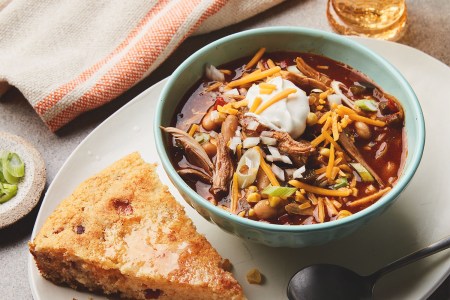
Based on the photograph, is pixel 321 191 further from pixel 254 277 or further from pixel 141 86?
pixel 141 86

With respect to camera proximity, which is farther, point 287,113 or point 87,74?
point 87,74

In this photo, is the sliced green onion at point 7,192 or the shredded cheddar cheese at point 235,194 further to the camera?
the sliced green onion at point 7,192

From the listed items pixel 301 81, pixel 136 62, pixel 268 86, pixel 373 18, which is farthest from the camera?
pixel 373 18

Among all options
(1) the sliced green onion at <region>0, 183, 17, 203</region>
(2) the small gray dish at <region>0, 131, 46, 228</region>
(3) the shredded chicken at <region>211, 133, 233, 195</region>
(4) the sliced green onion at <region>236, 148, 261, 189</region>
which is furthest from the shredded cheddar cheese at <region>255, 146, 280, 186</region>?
(1) the sliced green onion at <region>0, 183, 17, 203</region>

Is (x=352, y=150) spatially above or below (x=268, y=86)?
below

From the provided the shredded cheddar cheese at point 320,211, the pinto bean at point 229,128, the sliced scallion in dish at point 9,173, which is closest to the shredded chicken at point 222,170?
the pinto bean at point 229,128

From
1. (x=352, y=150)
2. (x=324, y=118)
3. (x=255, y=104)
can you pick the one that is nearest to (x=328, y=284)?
(x=352, y=150)

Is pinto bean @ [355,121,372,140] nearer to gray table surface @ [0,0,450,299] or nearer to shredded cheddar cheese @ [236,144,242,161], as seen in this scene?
shredded cheddar cheese @ [236,144,242,161]

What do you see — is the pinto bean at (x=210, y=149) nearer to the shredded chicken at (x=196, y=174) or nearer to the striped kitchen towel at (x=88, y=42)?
the shredded chicken at (x=196, y=174)
